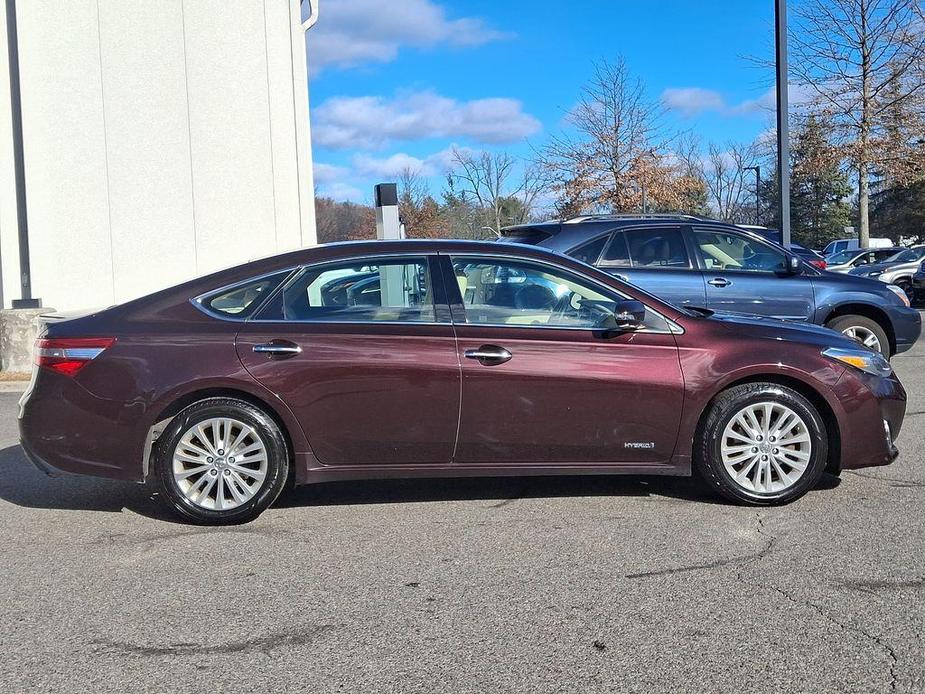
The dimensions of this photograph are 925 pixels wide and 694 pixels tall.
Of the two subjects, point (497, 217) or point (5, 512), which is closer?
point (5, 512)

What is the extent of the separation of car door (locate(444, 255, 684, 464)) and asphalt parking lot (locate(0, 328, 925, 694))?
389 mm

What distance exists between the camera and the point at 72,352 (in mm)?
5223

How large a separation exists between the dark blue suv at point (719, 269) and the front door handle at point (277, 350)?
475 cm

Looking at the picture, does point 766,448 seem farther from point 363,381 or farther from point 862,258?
point 862,258

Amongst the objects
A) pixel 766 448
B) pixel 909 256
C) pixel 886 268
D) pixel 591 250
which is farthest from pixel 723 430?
pixel 909 256

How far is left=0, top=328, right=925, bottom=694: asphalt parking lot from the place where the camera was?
3.35 m

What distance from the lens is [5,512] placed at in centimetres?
568

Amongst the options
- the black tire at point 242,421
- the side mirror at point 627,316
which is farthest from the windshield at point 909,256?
the black tire at point 242,421

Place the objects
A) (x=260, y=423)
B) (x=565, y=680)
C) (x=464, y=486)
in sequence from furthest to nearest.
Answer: (x=464, y=486) < (x=260, y=423) < (x=565, y=680)

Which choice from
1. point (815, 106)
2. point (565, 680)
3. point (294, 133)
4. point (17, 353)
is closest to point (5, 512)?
point (565, 680)

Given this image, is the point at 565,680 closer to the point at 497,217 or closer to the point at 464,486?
the point at 464,486

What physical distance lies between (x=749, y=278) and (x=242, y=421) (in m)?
6.30

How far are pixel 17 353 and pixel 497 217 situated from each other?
74.8 feet

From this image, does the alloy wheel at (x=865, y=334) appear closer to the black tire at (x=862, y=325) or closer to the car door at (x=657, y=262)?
the black tire at (x=862, y=325)
